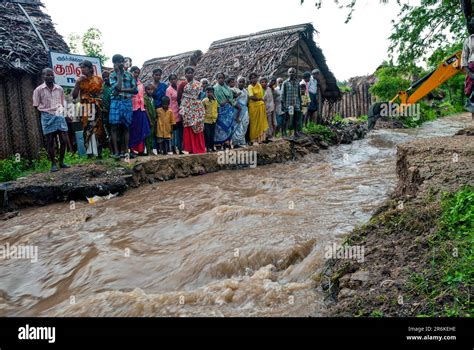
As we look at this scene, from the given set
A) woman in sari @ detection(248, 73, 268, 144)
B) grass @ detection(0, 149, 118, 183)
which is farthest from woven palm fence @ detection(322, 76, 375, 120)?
grass @ detection(0, 149, 118, 183)

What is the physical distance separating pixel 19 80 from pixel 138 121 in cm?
265

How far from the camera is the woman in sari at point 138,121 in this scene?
7.45 meters

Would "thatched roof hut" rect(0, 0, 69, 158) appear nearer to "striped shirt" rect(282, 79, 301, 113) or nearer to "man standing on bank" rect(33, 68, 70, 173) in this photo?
"man standing on bank" rect(33, 68, 70, 173)

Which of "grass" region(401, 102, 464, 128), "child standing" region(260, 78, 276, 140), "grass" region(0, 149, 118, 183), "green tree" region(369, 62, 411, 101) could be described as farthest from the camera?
"green tree" region(369, 62, 411, 101)

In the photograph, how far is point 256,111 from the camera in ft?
32.0

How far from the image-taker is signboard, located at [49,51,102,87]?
7.66m

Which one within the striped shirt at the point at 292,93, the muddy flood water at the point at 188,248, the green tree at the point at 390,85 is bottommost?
the muddy flood water at the point at 188,248

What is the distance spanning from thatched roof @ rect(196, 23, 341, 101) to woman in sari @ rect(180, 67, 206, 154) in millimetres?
4098

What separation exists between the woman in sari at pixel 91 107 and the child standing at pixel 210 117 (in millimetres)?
2221

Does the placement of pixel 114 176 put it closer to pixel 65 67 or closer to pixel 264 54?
pixel 65 67

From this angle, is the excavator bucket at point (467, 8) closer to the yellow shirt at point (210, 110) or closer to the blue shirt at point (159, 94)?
the yellow shirt at point (210, 110)

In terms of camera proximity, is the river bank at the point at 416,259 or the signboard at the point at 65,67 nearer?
the river bank at the point at 416,259

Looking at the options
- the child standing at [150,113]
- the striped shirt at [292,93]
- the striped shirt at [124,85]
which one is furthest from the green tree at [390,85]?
the striped shirt at [124,85]
